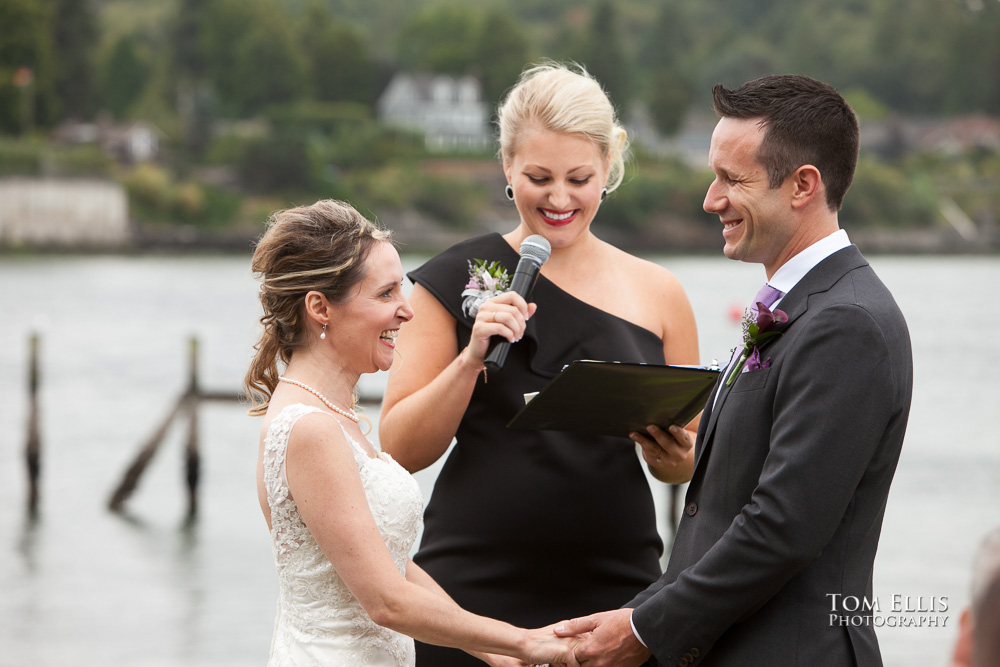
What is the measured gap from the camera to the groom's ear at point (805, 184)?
8.73 feet

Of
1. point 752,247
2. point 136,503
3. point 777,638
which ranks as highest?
point 752,247

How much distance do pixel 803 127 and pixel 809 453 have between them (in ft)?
2.56

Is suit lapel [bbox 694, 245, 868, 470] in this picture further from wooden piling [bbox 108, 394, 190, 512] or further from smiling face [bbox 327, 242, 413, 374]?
wooden piling [bbox 108, 394, 190, 512]

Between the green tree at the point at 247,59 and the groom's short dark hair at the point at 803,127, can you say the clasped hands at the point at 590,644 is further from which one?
the green tree at the point at 247,59

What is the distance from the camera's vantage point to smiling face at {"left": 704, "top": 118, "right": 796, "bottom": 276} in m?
2.71

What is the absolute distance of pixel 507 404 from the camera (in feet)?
11.6

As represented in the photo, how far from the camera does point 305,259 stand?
9.75ft

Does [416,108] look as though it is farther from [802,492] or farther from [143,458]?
[802,492]

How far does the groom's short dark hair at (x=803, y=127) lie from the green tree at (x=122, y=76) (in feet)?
385

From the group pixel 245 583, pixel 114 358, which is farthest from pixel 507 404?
pixel 114 358

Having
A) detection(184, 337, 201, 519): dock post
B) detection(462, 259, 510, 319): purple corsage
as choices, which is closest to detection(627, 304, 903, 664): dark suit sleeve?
detection(462, 259, 510, 319): purple corsage

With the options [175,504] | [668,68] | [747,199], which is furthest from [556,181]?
[668,68]

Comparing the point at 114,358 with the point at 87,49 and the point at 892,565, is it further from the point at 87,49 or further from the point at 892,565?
the point at 87,49

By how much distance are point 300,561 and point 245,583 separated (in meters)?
11.6
